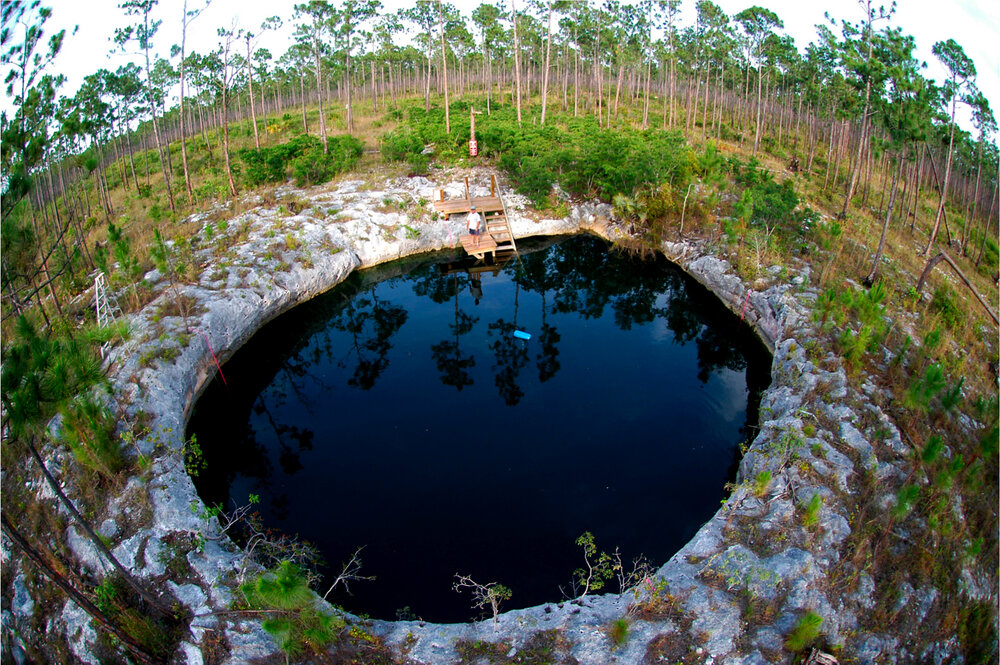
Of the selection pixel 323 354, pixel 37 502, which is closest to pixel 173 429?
pixel 37 502

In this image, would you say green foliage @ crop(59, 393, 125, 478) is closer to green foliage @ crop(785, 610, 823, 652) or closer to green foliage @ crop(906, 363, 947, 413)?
green foliage @ crop(785, 610, 823, 652)

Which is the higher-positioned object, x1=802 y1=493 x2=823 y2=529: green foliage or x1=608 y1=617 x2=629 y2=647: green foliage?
x1=802 y1=493 x2=823 y2=529: green foliage

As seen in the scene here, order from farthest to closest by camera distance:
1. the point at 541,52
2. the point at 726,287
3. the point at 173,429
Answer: the point at 541,52
the point at 726,287
the point at 173,429

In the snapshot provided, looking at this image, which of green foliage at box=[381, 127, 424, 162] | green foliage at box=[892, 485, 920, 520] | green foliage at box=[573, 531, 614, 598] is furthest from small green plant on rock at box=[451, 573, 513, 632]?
green foliage at box=[381, 127, 424, 162]

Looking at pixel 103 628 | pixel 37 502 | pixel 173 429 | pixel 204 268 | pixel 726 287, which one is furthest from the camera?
pixel 726 287

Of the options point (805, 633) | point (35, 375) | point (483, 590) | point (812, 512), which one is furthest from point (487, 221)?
point (805, 633)

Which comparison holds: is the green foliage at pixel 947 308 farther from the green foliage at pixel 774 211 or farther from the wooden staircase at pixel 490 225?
the wooden staircase at pixel 490 225

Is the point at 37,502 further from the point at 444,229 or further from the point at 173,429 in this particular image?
the point at 444,229
